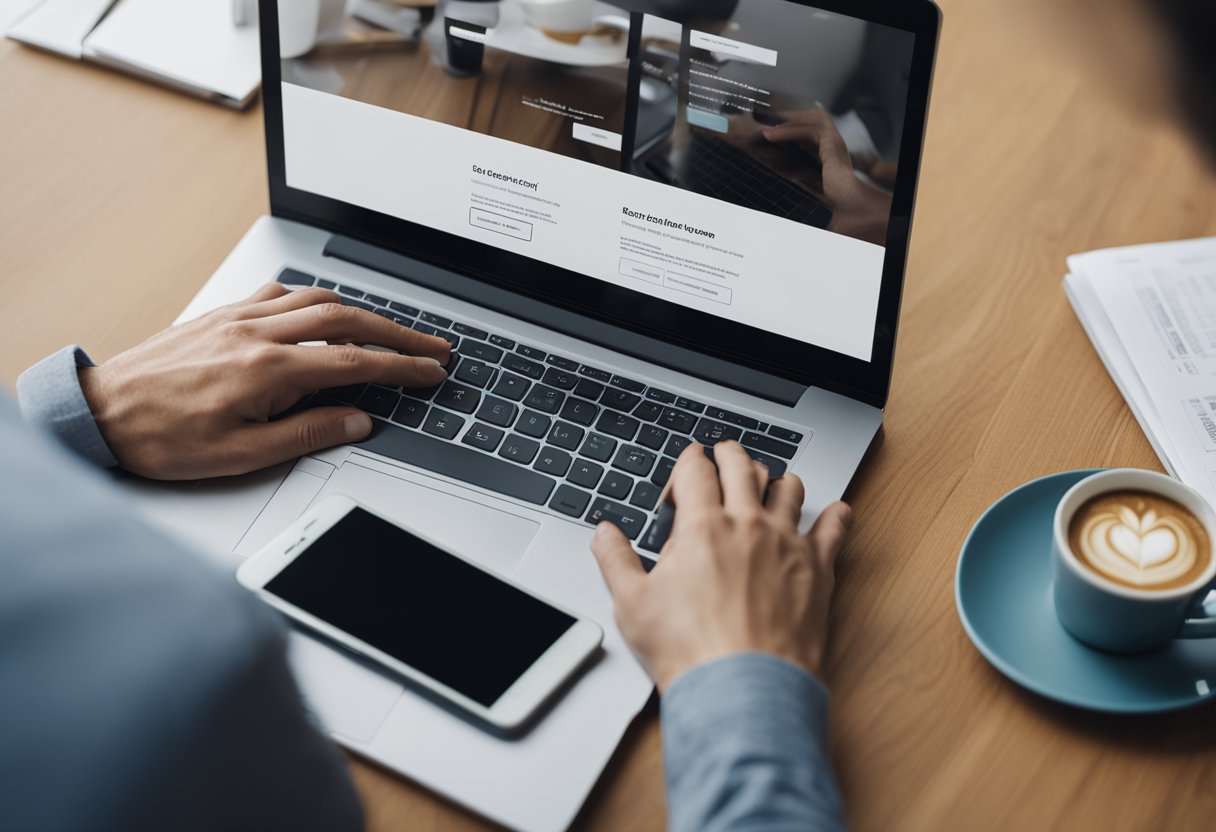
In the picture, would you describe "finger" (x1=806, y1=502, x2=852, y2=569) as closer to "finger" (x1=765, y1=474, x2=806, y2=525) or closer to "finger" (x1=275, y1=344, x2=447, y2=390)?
"finger" (x1=765, y1=474, x2=806, y2=525)

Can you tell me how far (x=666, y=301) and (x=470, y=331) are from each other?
0.55 ft

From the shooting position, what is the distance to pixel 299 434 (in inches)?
32.9

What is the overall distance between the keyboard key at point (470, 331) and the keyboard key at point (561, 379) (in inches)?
2.8

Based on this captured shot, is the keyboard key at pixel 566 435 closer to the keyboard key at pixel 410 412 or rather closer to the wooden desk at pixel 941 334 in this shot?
the keyboard key at pixel 410 412

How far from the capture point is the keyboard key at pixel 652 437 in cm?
84

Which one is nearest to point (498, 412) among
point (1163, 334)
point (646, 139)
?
point (646, 139)

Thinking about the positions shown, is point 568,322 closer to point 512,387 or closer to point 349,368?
point 512,387

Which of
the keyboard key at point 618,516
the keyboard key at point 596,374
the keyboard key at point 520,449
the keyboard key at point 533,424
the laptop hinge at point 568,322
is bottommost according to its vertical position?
the keyboard key at point 618,516

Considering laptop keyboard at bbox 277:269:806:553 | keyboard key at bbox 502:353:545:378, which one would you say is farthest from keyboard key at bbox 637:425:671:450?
keyboard key at bbox 502:353:545:378

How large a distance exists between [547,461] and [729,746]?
11.5 inches

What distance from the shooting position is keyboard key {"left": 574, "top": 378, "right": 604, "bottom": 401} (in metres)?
0.88

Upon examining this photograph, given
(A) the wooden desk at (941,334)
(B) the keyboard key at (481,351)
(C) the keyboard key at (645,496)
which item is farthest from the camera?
(B) the keyboard key at (481,351)

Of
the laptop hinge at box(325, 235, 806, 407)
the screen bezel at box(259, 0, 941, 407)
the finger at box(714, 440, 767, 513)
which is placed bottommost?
the laptop hinge at box(325, 235, 806, 407)

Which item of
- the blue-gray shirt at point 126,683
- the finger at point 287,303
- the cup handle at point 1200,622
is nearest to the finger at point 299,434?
the finger at point 287,303
